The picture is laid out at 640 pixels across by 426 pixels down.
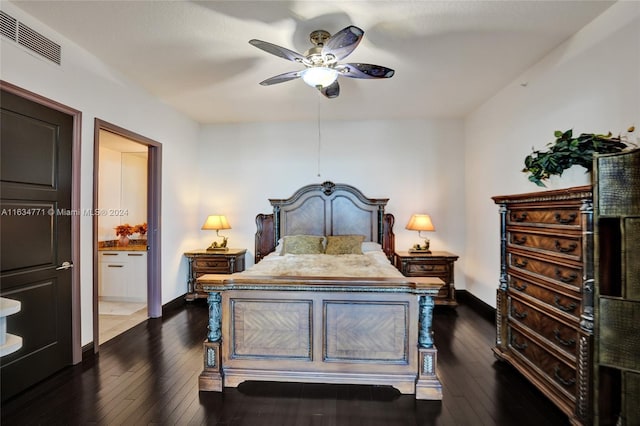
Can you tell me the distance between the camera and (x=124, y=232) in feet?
15.3

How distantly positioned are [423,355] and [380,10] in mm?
2490

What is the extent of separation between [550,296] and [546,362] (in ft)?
1.54

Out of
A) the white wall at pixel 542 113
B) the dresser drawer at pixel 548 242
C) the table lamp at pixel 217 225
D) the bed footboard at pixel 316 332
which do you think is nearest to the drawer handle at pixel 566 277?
the dresser drawer at pixel 548 242

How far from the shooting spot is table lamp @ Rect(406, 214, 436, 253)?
14.0ft

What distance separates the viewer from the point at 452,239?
4633 mm

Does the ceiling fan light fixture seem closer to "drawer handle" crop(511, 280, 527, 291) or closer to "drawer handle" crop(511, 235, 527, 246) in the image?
"drawer handle" crop(511, 235, 527, 246)

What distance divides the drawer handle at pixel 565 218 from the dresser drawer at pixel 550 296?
440 millimetres

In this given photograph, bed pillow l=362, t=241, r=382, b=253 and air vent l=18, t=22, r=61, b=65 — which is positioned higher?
air vent l=18, t=22, r=61, b=65

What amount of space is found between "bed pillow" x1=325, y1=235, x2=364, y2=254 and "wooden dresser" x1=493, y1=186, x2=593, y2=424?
187 centimetres

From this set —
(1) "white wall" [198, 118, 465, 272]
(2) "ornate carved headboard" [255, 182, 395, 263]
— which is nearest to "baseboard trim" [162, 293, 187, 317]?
(1) "white wall" [198, 118, 465, 272]

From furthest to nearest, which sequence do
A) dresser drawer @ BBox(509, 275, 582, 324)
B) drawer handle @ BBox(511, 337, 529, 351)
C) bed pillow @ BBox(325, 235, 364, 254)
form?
bed pillow @ BBox(325, 235, 364, 254) < drawer handle @ BBox(511, 337, 529, 351) < dresser drawer @ BBox(509, 275, 582, 324)

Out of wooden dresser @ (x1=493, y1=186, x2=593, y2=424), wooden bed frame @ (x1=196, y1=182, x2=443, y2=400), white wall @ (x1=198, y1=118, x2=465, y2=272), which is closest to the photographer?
wooden dresser @ (x1=493, y1=186, x2=593, y2=424)

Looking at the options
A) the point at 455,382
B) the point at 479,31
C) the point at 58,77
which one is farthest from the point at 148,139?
the point at 455,382

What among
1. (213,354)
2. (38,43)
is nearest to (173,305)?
(213,354)
